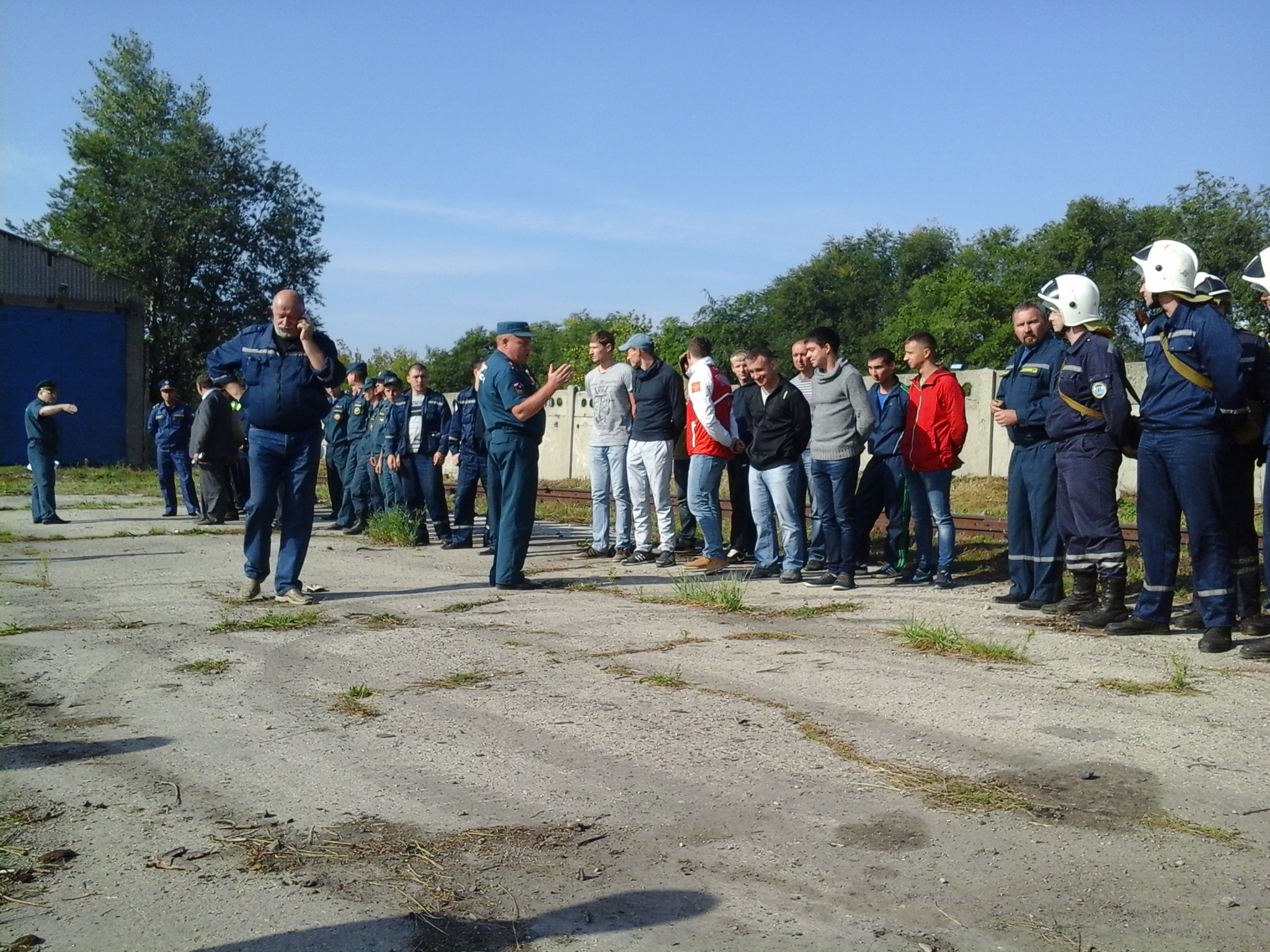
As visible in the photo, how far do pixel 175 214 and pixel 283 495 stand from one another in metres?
38.4

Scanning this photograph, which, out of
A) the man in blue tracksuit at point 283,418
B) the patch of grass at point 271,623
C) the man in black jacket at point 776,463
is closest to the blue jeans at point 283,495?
the man in blue tracksuit at point 283,418

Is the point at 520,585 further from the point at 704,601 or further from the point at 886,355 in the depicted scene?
the point at 886,355

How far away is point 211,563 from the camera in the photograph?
11.5 meters

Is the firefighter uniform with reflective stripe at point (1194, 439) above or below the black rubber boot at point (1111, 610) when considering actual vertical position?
above

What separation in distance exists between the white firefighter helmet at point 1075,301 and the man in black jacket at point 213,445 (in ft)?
37.2

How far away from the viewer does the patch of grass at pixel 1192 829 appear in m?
3.74

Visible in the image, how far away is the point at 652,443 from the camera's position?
36.8 feet

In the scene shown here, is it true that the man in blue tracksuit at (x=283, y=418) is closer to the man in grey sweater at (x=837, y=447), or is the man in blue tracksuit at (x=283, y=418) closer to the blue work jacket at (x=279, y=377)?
the blue work jacket at (x=279, y=377)

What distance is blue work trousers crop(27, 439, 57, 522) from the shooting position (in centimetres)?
1590

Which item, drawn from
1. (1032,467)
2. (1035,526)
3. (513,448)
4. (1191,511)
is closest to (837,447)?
(1032,467)

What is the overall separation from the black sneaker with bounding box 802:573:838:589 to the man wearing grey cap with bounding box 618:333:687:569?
1.60 metres

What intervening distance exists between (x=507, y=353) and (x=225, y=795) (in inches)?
231

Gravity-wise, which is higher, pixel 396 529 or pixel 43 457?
pixel 43 457

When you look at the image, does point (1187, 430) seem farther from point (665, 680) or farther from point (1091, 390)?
point (665, 680)
